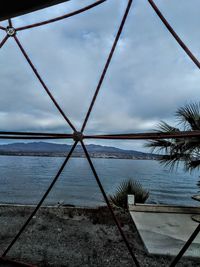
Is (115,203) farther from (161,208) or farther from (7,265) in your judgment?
(7,265)

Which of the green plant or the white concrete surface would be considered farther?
the green plant

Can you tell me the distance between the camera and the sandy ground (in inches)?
144

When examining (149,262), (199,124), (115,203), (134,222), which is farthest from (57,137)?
(115,203)

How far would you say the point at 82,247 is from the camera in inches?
164

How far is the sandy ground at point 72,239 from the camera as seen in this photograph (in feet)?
12.0

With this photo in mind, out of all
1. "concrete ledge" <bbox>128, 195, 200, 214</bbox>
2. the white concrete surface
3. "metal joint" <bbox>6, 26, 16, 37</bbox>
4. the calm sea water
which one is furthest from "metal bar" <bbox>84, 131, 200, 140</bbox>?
"concrete ledge" <bbox>128, 195, 200, 214</bbox>

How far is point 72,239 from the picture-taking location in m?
4.51

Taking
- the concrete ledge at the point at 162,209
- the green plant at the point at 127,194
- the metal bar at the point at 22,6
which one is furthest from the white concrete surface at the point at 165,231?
the metal bar at the point at 22,6

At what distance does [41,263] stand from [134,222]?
2.47 metres

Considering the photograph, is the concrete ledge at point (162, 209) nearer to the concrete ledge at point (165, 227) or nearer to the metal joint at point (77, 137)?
the concrete ledge at point (165, 227)

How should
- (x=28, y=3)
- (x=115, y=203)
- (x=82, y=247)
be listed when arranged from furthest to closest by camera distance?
(x=115, y=203), (x=82, y=247), (x=28, y=3)

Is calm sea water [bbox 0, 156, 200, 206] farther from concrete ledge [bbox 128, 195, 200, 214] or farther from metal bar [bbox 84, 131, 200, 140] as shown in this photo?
metal bar [bbox 84, 131, 200, 140]

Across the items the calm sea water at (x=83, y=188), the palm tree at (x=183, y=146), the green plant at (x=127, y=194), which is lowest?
the calm sea water at (x=83, y=188)

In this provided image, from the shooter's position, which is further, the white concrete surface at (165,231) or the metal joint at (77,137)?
the white concrete surface at (165,231)
